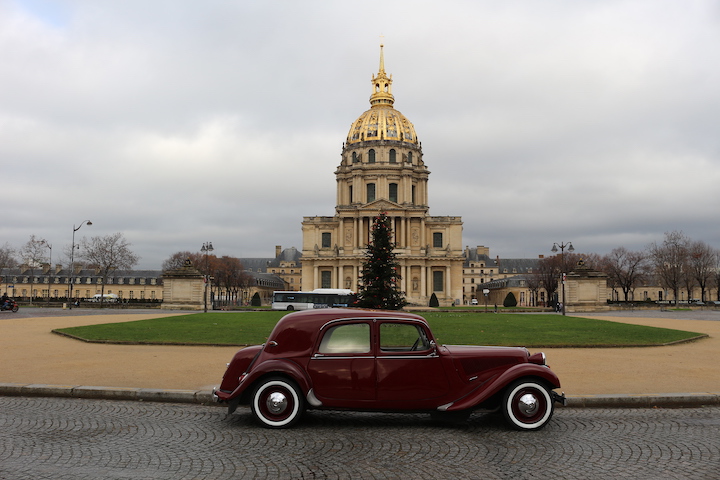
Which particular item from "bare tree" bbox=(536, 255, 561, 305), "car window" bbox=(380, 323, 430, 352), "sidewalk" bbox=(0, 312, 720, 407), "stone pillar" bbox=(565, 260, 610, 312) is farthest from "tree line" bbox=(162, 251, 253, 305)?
"car window" bbox=(380, 323, 430, 352)

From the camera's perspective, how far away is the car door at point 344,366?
8070mm

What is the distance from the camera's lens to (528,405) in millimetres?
8078

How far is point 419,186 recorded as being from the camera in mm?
100125

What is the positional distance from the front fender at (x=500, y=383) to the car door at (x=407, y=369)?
0.27m

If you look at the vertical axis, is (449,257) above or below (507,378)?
above

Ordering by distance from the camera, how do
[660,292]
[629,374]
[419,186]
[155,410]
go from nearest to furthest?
[155,410], [629,374], [419,186], [660,292]

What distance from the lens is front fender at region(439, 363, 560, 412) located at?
7.94 m

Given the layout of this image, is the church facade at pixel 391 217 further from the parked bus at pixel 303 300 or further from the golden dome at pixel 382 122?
the parked bus at pixel 303 300

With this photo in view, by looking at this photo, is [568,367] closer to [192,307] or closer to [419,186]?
[192,307]

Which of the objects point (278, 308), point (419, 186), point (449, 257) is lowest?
point (278, 308)

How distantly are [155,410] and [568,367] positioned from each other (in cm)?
958

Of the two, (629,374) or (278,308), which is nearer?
(629,374)

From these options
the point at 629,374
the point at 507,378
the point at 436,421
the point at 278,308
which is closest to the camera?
the point at 507,378

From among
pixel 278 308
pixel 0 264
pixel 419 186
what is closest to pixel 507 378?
pixel 278 308
